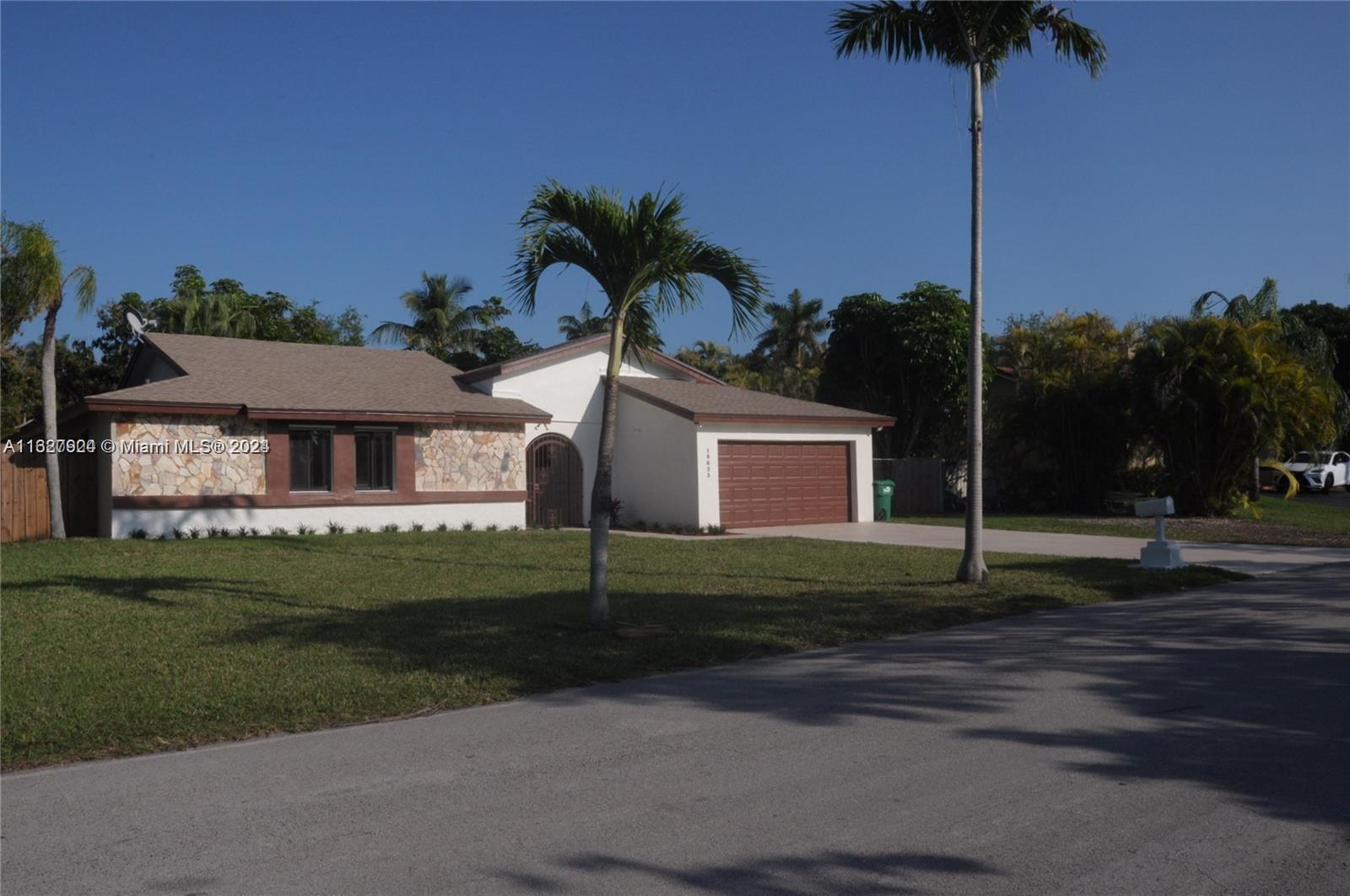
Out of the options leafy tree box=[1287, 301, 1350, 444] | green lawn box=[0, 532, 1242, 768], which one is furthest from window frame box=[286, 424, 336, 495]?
leafy tree box=[1287, 301, 1350, 444]

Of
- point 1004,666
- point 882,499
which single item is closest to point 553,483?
point 882,499

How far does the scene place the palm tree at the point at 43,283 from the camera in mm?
19031

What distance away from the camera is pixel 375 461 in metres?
23.2

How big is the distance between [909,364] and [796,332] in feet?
57.3

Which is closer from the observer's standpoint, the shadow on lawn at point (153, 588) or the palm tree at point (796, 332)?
the shadow on lawn at point (153, 588)

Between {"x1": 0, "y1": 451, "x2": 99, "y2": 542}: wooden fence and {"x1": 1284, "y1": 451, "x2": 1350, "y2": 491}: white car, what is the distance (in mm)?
37111

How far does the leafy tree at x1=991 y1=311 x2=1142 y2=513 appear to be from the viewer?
28.8 meters

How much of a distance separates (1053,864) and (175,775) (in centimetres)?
471

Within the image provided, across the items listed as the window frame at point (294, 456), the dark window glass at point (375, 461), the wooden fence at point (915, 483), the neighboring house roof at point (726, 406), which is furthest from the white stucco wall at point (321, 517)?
the wooden fence at point (915, 483)

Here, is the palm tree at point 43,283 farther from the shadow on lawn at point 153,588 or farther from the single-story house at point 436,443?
the shadow on lawn at point 153,588

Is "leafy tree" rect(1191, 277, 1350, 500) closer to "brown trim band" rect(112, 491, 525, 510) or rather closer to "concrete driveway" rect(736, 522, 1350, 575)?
"concrete driveway" rect(736, 522, 1350, 575)

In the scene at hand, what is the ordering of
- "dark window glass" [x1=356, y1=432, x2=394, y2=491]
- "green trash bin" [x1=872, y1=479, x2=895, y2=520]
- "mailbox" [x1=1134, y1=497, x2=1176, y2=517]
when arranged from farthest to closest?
"green trash bin" [x1=872, y1=479, x2=895, y2=520] < "dark window glass" [x1=356, y1=432, x2=394, y2=491] < "mailbox" [x1=1134, y1=497, x2=1176, y2=517]

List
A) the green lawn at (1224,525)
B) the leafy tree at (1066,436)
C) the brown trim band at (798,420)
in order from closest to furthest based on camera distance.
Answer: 1. the green lawn at (1224,525)
2. the brown trim band at (798,420)
3. the leafy tree at (1066,436)

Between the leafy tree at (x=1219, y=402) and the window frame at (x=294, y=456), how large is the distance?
19.0 metres
